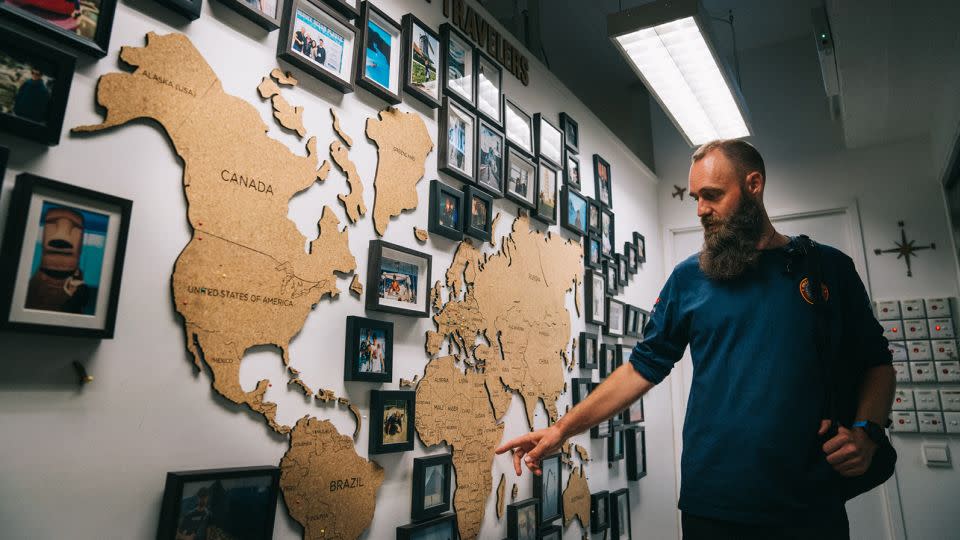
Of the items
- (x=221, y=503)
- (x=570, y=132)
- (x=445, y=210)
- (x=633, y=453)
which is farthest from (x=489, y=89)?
(x=633, y=453)

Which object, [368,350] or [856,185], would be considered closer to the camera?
[368,350]

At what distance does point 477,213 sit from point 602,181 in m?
1.40

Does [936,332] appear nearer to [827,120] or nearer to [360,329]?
[827,120]

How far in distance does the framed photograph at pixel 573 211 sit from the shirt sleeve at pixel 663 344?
1.16 metres

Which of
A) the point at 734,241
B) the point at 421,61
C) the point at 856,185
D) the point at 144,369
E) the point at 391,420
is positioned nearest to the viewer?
the point at 144,369

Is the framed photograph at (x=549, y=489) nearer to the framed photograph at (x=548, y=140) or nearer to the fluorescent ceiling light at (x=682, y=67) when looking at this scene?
the framed photograph at (x=548, y=140)

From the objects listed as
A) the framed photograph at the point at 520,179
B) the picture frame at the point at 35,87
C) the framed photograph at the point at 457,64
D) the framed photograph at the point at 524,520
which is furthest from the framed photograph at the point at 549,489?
the picture frame at the point at 35,87

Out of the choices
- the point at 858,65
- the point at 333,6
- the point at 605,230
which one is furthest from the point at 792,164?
the point at 333,6

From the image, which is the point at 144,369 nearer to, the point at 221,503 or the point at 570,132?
the point at 221,503

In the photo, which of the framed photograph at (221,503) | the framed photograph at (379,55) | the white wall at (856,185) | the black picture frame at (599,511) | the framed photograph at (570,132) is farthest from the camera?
the white wall at (856,185)

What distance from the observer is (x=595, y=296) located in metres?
2.89

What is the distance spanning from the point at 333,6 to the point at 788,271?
1.34 metres

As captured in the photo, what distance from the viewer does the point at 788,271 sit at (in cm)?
133

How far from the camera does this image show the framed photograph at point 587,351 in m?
2.72
